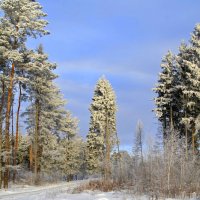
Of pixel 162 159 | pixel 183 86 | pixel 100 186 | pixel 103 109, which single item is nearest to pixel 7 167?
pixel 100 186

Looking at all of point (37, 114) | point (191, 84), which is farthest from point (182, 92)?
point (37, 114)

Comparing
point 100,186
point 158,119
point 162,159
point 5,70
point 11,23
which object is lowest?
Answer: point 100,186

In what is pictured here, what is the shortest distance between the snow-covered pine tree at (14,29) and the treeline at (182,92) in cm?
1330

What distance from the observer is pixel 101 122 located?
54.7 meters

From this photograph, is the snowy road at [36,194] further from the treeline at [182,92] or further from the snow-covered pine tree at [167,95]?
the snow-covered pine tree at [167,95]

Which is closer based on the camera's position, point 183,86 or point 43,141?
point 183,86

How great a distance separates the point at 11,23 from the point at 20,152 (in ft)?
110

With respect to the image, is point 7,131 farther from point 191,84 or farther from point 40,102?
point 191,84

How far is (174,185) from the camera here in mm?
20719

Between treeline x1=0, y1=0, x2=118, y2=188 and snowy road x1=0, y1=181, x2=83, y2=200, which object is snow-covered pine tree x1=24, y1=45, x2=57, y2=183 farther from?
snowy road x1=0, y1=181, x2=83, y2=200

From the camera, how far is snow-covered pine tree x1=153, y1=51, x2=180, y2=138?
40969 mm

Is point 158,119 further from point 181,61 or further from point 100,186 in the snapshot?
point 100,186

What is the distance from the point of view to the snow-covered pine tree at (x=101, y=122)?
180 feet

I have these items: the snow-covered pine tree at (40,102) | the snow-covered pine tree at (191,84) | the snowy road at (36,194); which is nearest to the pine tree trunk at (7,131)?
the snowy road at (36,194)
